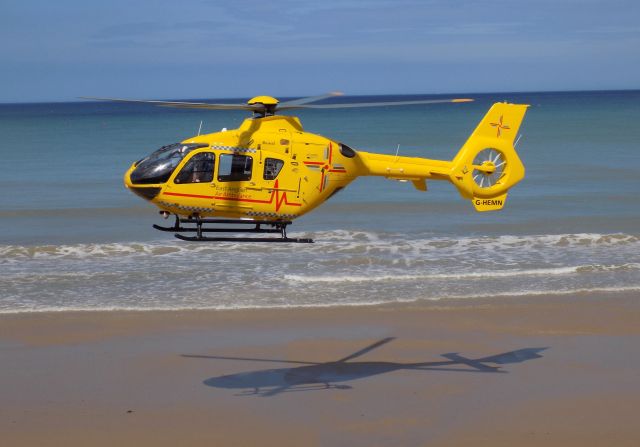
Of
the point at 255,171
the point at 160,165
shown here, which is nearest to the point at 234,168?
the point at 255,171

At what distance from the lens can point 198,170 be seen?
1356 centimetres

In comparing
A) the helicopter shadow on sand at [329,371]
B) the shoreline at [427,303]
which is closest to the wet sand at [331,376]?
the helicopter shadow on sand at [329,371]

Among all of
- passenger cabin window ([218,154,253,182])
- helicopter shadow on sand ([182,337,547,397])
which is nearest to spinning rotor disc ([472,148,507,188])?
helicopter shadow on sand ([182,337,547,397])

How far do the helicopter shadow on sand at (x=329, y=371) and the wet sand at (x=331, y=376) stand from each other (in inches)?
1.1

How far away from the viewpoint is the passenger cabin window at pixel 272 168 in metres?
13.7

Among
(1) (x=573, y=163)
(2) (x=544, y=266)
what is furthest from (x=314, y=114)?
(2) (x=544, y=266)

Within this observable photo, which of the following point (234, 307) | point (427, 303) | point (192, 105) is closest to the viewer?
point (192, 105)

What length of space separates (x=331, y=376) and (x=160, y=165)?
140 inches

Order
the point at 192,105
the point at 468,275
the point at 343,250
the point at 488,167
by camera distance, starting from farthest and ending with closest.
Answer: the point at 343,250
the point at 468,275
the point at 488,167
the point at 192,105

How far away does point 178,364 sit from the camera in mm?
13461

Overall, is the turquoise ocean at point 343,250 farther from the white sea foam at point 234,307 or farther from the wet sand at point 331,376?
the wet sand at point 331,376

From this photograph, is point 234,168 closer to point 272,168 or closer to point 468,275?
point 272,168

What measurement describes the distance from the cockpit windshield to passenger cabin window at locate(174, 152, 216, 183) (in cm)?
12

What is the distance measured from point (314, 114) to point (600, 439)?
9498 cm
